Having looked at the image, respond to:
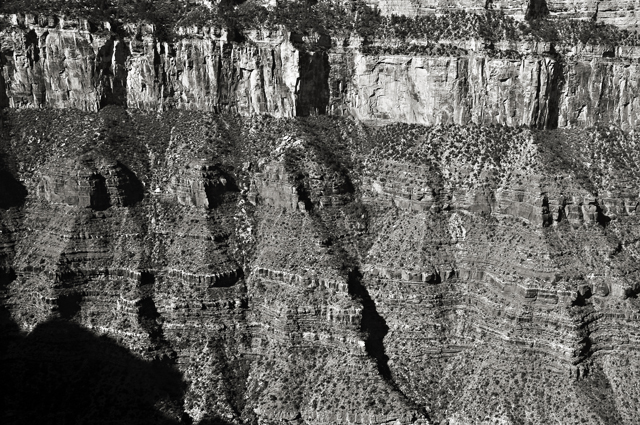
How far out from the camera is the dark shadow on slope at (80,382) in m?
77.5

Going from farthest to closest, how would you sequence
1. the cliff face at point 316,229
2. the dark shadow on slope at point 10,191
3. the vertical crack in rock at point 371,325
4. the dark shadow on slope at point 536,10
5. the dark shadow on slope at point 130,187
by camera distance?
the dark shadow on slope at point 536,10 → the dark shadow on slope at point 10,191 → the dark shadow on slope at point 130,187 → the vertical crack in rock at point 371,325 → the cliff face at point 316,229

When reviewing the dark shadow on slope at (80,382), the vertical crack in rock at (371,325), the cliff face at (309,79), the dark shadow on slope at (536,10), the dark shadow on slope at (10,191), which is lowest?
the dark shadow on slope at (80,382)

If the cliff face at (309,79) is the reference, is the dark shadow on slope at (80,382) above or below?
below

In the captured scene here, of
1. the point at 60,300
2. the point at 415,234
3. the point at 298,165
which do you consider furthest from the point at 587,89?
the point at 60,300

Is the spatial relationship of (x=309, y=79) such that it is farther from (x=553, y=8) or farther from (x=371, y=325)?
(x=371, y=325)

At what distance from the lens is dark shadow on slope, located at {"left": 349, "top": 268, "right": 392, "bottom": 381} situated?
7844cm

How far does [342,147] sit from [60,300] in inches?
1090

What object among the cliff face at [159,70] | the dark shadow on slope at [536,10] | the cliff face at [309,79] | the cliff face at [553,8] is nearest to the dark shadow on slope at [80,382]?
the cliff face at [159,70]

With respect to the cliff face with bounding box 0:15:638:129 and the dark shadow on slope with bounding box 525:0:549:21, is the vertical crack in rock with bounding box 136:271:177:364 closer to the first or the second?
the cliff face with bounding box 0:15:638:129

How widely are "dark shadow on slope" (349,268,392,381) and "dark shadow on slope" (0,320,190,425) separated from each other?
15.4 m

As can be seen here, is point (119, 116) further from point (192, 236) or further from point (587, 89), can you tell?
point (587, 89)

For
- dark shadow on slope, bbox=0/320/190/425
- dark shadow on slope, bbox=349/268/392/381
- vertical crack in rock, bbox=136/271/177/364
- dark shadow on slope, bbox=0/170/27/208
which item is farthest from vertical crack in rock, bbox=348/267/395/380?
dark shadow on slope, bbox=0/170/27/208

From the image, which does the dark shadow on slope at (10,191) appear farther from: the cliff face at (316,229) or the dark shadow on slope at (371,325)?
the dark shadow on slope at (371,325)

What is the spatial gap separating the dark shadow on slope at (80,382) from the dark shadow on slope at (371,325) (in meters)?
15.4
